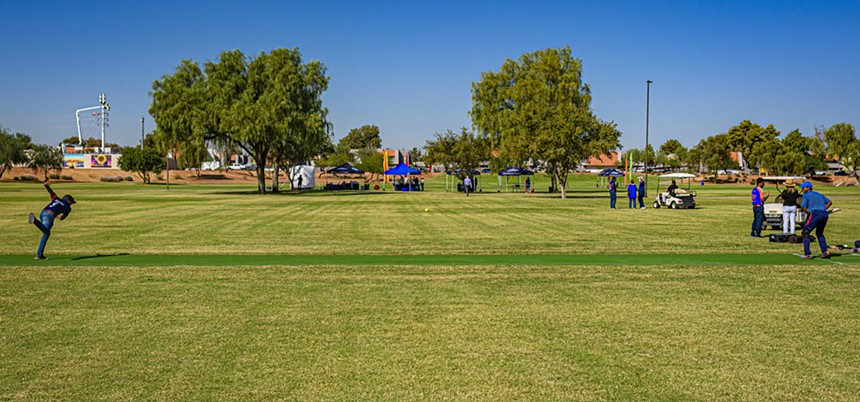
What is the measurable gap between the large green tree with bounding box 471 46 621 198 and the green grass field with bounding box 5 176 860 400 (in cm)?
2956

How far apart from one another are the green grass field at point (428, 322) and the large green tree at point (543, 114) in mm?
29558

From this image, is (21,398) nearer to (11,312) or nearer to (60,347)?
(60,347)

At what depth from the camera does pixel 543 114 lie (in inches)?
1895

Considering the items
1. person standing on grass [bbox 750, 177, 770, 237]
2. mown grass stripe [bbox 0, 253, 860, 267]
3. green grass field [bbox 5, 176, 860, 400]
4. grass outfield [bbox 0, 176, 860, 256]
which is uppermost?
person standing on grass [bbox 750, 177, 770, 237]

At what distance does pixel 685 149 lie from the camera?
157250 millimetres

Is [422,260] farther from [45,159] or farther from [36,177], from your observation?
[36,177]

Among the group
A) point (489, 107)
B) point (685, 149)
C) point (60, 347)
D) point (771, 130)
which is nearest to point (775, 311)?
point (60, 347)

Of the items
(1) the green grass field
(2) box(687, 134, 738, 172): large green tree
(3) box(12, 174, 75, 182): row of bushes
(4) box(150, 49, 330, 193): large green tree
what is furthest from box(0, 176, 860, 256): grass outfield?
(2) box(687, 134, 738, 172): large green tree

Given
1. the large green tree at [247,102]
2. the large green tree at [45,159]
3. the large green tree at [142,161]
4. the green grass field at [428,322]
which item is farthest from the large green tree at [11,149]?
the green grass field at [428,322]

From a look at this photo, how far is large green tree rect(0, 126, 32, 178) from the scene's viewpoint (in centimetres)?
8569

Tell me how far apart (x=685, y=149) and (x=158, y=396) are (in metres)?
163

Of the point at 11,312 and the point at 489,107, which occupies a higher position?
the point at 489,107

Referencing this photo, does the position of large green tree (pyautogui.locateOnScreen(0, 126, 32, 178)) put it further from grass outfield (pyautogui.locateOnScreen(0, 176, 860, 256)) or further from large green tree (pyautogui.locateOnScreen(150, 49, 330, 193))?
grass outfield (pyautogui.locateOnScreen(0, 176, 860, 256))

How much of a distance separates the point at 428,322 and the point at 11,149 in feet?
309
